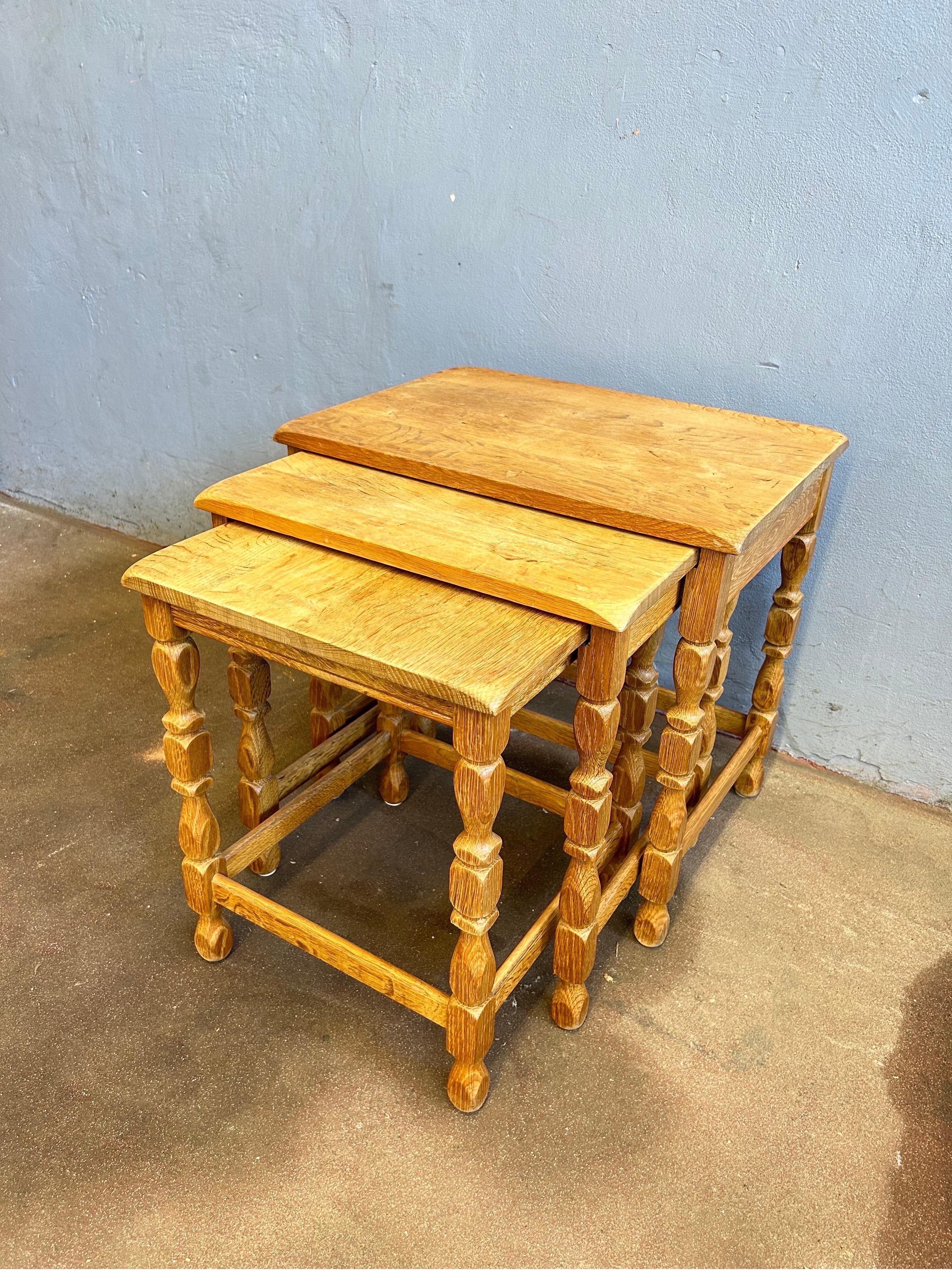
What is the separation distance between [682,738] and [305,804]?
758 mm

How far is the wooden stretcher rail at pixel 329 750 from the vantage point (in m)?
1.97

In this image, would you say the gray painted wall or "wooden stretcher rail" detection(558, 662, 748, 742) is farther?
"wooden stretcher rail" detection(558, 662, 748, 742)

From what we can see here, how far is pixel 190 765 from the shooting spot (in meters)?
1.59

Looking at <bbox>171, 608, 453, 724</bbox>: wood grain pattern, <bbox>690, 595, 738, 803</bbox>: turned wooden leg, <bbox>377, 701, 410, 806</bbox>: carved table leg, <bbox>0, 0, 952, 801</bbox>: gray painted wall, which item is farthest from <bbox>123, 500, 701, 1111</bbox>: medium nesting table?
<bbox>0, 0, 952, 801</bbox>: gray painted wall

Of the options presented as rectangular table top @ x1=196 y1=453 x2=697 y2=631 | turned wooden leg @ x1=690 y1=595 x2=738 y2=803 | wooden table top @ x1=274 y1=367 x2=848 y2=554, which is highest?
wooden table top @ x1=274 y1=367 x2=848 y2=554

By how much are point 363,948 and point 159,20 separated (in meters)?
2.46

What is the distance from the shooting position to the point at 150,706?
2502 millimetres

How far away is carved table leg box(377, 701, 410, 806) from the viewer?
6.96 feet

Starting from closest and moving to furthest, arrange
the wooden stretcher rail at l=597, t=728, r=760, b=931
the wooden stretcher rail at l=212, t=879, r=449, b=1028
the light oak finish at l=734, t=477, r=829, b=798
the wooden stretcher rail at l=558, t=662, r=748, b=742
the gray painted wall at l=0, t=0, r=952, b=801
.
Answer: the wooden stretcher rail at l=212, t=879, r=449, b=1028
the wooden stretcher rail at l=597, t=728, r=760, b=931
the gray painted wall at l=0, t=0, r=952, b=801
the light oak finish at l=734, t=477, r=829, b=798
the wooden stretcher rail at l=558, t=662, r=748, b=742

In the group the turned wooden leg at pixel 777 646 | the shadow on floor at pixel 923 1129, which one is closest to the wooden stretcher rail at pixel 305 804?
the turned wooden leg at pixel 777 646

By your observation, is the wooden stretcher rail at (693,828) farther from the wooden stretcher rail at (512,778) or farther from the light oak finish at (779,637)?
the wooden stretcher rail at (512,778)

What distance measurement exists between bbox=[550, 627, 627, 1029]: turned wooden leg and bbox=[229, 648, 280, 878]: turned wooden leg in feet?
2.14

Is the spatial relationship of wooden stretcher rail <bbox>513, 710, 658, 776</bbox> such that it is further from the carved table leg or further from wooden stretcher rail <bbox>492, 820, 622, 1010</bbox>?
wooden stretcher rail <bbox>492, 820, 622, 1010</bbox>

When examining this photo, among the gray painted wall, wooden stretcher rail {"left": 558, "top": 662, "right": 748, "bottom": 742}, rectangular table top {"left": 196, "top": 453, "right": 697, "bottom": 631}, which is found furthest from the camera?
wooden stretcher rail {"left": 558, "top": 662, "right": 748, "bottom": 742}
